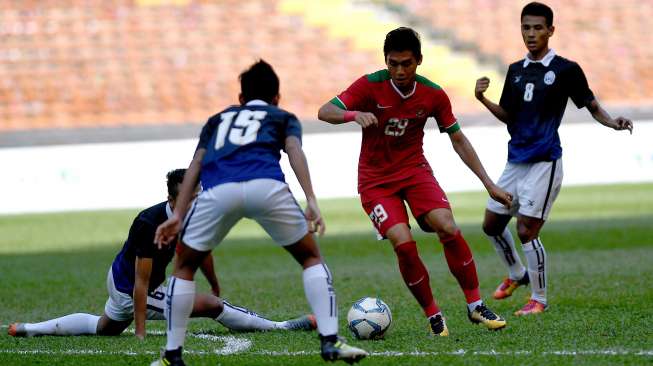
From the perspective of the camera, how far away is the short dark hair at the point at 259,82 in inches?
221

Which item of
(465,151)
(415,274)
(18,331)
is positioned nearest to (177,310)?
(415,274)

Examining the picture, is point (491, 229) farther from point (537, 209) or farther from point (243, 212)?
point (243, 212)

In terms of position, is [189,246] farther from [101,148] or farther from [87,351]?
[101,148]

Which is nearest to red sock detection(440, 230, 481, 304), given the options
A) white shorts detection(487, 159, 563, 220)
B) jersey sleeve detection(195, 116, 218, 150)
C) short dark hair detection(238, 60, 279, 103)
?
white shorts detection(487, 159, 563, 220)

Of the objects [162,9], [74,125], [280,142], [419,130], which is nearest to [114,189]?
[74,125]

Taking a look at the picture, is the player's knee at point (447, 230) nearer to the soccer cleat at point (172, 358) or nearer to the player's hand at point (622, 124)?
the player's hand at point (622, 124)

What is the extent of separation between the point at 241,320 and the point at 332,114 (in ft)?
5.35

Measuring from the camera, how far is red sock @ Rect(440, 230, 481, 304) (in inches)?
279

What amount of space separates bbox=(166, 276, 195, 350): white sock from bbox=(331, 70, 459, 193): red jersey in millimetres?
1907

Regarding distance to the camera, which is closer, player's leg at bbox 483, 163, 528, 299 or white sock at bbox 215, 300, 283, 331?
white sock at bbox 215, 300, 283, 331

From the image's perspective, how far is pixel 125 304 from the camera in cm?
731

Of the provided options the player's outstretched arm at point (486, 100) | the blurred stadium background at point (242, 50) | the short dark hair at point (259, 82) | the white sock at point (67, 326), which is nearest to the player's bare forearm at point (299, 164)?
the short dark hair at point (259, 82)

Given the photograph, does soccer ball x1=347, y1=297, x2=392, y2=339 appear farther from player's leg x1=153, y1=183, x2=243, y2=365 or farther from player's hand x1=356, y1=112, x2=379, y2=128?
player's leg x1=153, y1=183, x2=243, y2=365

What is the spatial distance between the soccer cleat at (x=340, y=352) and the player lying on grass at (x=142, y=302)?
198cm
